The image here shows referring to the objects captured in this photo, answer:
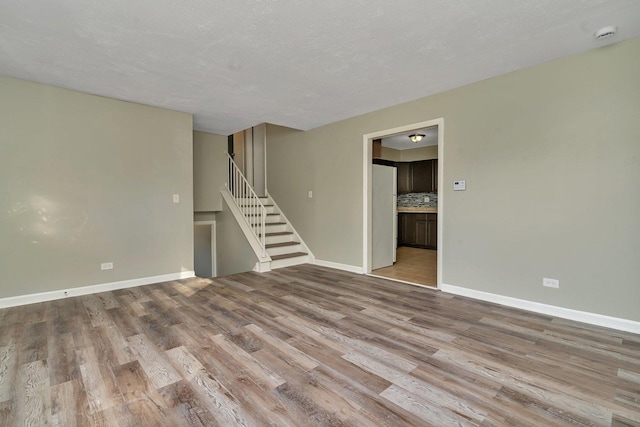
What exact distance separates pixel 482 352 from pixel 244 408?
1.82 m

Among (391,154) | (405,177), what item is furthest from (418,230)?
(391,154)

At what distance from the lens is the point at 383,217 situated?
5.27 metres

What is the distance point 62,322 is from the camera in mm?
2840

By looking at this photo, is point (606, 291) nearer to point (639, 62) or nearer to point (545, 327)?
point (545, 327)

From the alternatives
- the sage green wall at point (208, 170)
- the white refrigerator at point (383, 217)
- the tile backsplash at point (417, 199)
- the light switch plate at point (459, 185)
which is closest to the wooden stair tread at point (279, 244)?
the sage green wall at point (208, 170)

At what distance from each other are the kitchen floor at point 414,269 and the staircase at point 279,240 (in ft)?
5.13

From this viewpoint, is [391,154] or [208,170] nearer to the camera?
[208,170]

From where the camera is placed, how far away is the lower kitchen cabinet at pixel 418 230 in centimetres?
731

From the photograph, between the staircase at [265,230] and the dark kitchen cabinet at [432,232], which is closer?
the staircase at [265,230]

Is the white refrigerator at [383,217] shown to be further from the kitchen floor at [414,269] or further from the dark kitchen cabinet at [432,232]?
the dark kitchen cabinet at [432,232]

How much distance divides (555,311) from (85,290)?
5.54m

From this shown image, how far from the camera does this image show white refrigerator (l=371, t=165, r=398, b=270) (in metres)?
5.06

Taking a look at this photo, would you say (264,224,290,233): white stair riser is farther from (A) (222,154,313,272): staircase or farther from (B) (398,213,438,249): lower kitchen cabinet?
(B) (398,213,438,249): lower kitchen cabinet

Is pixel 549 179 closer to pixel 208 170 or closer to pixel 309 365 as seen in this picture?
pixel 309 365
